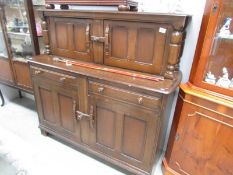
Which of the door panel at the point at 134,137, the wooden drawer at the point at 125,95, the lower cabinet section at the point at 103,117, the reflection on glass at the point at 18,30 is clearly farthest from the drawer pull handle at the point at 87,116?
the reflection on glass at the point at 18,30

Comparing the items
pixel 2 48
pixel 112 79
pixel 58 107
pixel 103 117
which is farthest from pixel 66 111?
pixel 2 48

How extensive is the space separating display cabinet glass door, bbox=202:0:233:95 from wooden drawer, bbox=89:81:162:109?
A: 41cm

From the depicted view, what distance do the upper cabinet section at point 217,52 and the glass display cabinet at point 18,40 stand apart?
5.95ft

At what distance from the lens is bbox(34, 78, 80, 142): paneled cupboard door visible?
157cm

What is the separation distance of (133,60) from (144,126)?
0.54m

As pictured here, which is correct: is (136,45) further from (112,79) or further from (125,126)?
(125,126)

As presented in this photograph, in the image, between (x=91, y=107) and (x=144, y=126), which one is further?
(x=91, y=107)

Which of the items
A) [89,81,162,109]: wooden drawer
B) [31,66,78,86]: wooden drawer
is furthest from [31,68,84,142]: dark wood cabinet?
[89,81,162,109]: wooden drawer

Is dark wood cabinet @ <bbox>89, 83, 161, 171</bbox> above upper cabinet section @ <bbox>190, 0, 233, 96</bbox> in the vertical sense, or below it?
below

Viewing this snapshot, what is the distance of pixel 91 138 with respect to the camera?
63.2 inches

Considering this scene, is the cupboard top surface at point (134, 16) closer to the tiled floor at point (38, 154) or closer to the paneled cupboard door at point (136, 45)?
the paneled cupboard door at point (136, 45)

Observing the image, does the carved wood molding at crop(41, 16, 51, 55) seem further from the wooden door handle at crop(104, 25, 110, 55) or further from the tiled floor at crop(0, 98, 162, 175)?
the tiled floor at crop(0, 98, 162, 175)

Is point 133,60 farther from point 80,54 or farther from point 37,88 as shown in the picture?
point 37,88

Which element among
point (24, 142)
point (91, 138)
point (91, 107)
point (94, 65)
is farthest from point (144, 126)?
point (24, 142)
